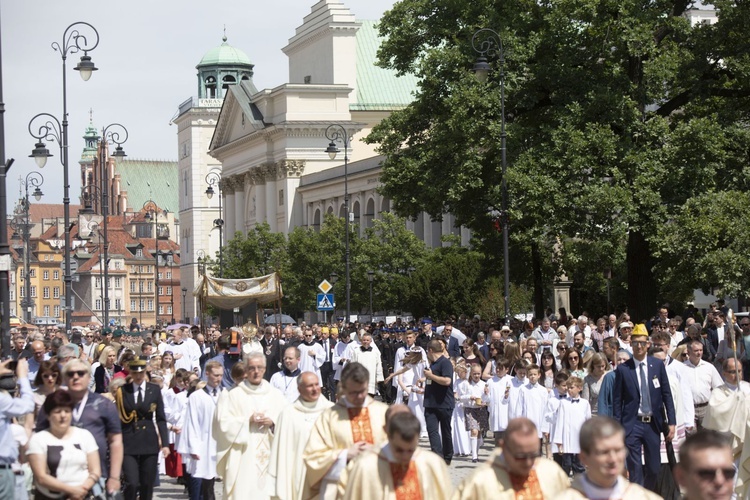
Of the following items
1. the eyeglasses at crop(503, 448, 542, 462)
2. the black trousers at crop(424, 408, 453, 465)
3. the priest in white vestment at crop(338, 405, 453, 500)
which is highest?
Result: the eyeglasses at crop(503, 448, 542, 462)

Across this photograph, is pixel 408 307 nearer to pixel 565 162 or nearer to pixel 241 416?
pixel 565 162

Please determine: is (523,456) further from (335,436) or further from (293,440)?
(293,440)

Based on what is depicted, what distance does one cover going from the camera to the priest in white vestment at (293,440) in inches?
423

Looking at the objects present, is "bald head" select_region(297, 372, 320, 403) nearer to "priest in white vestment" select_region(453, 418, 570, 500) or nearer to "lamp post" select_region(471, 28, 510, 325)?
"priest in white vestment" select_region(453, 418, 570, 500)

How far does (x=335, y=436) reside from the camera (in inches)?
359

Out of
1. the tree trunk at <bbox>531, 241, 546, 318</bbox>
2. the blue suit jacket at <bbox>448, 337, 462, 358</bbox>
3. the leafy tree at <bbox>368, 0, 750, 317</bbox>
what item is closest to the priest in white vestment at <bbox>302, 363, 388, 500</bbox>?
the blue suit jacket at <bbox>448, 337, 462, 358</bbox>

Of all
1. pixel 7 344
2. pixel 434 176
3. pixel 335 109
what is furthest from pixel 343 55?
pixel 7 344

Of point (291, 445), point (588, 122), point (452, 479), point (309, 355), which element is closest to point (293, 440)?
point (291, 445)

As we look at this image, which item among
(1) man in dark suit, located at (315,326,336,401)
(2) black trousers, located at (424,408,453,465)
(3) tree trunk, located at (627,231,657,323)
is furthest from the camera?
(3) tree trunk, located at (627,231,657,323)

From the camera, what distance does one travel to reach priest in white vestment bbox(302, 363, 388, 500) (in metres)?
9.04

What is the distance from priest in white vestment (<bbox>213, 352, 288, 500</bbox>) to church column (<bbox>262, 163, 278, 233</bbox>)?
8863 centimetres

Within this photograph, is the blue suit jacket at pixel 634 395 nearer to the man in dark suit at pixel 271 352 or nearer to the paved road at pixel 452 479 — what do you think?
the paved road at pixel 452 479

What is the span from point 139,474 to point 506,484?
21.0 ft

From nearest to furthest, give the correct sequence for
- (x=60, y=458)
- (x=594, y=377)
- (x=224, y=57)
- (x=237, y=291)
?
(x=60, y=458), (x=594, y=377), (x=237, y=291), (x=224, y=57)
